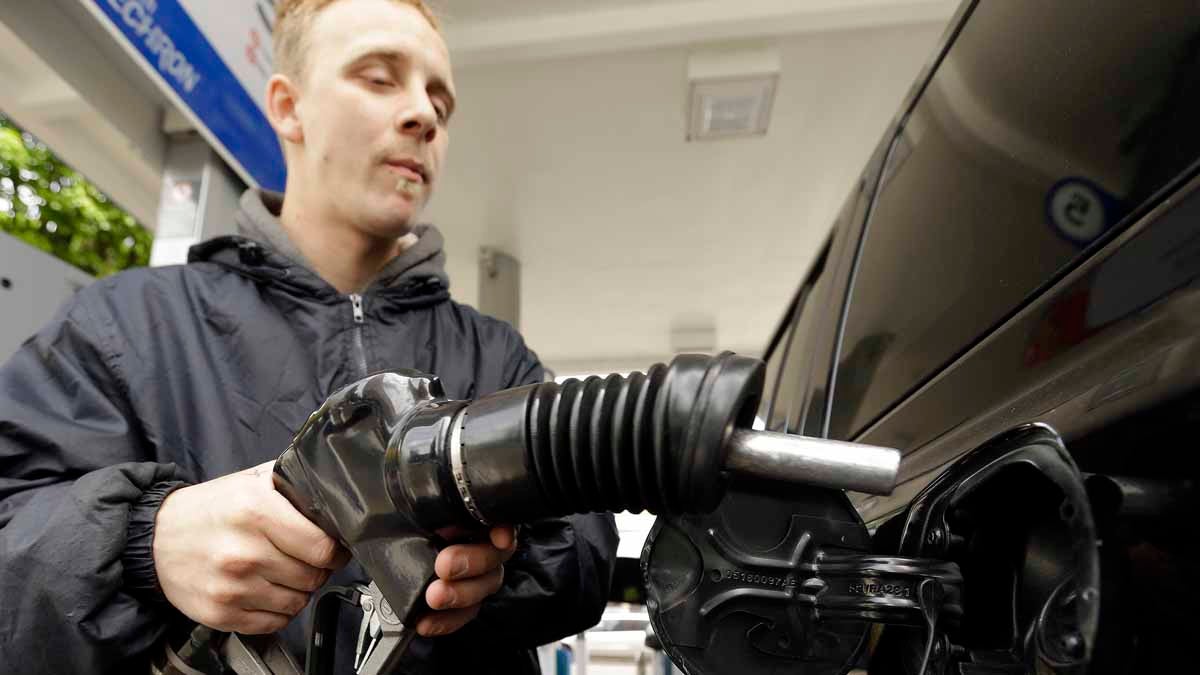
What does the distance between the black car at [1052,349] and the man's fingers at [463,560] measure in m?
0.35

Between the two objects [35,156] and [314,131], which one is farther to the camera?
[35,156]

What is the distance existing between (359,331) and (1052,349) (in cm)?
99

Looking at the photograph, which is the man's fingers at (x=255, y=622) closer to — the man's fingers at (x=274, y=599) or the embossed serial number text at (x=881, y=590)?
the man's fingers at (x=274, y=599)

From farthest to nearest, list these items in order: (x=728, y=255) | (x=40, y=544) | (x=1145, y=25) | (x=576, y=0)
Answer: (x=728, y=255), (x=576, y=0), (x=40, y=544), (x=1145, y=25)

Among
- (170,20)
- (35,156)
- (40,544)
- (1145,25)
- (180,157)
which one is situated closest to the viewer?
(1145,25)

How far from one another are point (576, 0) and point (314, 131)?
230 cm

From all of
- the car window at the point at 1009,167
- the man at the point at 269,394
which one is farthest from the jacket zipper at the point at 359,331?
the car window at the point at 1009,167

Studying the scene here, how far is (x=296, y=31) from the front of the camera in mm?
1456

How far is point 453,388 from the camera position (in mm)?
1254

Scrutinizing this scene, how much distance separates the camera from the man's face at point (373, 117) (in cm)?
128

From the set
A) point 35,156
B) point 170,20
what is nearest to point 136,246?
point 35,156

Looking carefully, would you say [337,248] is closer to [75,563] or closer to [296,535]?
[75,563]

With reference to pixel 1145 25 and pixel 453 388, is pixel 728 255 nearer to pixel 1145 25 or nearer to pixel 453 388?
pixel 453 388

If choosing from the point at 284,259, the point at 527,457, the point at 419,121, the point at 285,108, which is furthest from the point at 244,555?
the point at 285,108
